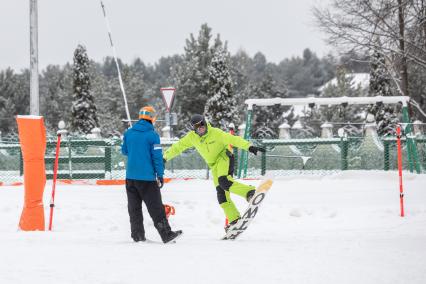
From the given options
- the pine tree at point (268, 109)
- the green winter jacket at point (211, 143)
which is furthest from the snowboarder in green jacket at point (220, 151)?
the pine tree at point (268, 109)

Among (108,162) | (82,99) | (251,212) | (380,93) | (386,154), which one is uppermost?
(82,99)

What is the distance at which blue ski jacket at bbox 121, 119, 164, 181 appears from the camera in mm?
8062

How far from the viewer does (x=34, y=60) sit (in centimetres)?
1391

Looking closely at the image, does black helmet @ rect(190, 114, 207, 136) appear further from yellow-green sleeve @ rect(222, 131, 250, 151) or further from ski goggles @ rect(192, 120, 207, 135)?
yellow-green sleeve @ rect(222, 131, 250, 151)

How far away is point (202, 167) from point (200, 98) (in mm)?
28713

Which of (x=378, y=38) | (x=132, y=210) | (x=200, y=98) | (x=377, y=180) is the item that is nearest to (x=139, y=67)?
(x=200, y=98)

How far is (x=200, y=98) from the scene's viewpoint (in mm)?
48781

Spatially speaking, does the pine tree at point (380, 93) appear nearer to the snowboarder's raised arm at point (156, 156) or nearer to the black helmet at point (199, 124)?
the black helmet at point (199, 124)

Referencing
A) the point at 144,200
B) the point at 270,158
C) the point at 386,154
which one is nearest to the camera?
the point at 144,200

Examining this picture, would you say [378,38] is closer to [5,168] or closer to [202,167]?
[202,167]

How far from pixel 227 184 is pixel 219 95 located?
1425 inches

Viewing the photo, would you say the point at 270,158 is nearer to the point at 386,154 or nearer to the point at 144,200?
the point at 386,154

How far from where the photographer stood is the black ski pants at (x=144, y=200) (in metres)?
8.10

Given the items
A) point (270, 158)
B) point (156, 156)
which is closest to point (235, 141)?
point (156, 156)
